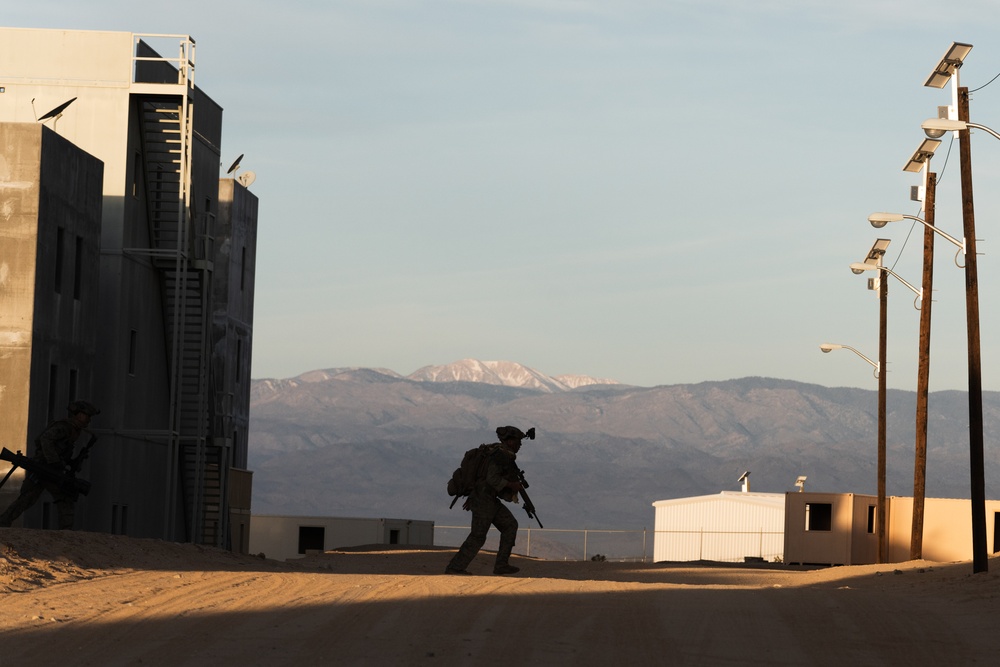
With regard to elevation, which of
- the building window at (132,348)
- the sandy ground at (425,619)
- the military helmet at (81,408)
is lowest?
the sandy ground at (425,619)

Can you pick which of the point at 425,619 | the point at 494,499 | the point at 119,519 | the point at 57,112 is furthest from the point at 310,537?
the point at 425,619

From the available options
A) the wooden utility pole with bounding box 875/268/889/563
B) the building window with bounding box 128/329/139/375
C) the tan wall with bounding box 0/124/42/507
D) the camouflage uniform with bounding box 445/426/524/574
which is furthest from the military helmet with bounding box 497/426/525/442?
the wooden utility pole with bounding box 875/268/889/563

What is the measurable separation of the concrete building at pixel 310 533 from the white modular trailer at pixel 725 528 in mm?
19527

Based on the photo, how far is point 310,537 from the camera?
219 ft

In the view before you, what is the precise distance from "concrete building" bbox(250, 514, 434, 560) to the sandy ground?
141ft

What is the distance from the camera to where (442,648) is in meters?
13.5

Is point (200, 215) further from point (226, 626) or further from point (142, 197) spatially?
point (226, 626)

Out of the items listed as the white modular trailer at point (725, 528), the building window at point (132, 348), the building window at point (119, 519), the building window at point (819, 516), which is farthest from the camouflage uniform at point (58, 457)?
the white modular trailer at point (725, 528)

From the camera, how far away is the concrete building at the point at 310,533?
6562cm

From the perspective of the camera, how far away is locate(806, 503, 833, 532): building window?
5553 centimetres

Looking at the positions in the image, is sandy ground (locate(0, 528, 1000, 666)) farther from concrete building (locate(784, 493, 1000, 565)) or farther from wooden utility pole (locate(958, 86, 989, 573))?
concrete building (locate(784, 493, 1000, 565))

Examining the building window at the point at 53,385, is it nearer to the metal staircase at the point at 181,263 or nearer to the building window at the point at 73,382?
the building window at the point at 73,382

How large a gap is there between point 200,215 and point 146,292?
4011 mm

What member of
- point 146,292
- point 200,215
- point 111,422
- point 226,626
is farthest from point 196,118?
point 226,626
